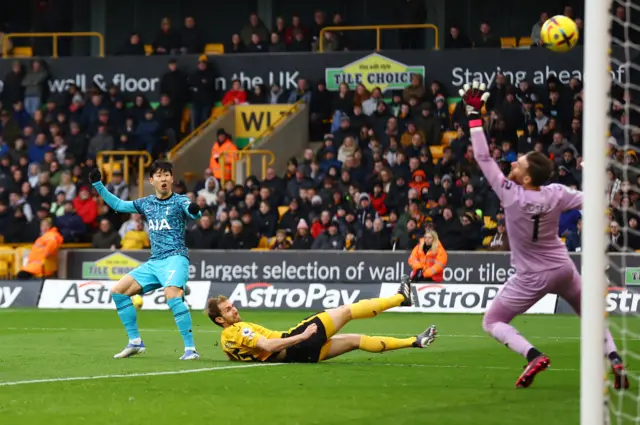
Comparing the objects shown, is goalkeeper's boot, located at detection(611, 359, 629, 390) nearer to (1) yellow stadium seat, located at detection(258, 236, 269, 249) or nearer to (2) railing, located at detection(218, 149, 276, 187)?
(1) yellow stadium seat, located at detection(258, 236, 269, 249)

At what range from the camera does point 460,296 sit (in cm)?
2364

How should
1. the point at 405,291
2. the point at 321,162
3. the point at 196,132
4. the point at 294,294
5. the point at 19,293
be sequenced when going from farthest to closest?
the point at 196,132 → the point at 321,162 → the point at 19,293 → the point at 294,294 → the point at 405,291

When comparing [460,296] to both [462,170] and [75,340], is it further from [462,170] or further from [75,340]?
[75,340]

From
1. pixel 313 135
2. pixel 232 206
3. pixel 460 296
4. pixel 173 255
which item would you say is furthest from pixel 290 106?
pixel 173 255

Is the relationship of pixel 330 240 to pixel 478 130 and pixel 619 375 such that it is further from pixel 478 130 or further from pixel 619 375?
pixel 619 375

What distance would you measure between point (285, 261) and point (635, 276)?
6735mm

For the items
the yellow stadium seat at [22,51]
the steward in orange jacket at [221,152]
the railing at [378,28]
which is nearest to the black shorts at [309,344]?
the steward in orange jacket at [221,152]

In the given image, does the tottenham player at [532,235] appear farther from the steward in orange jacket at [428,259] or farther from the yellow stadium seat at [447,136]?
the yellow stadium seat at [447,136]

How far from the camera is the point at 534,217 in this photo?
10.8 m

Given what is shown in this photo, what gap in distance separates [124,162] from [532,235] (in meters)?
20.7

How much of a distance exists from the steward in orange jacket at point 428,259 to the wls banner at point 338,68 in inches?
284

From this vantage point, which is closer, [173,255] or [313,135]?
[173,255]

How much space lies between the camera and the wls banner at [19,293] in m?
25.6

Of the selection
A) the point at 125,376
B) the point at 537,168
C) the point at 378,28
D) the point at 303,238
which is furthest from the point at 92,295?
the point at 537,168
